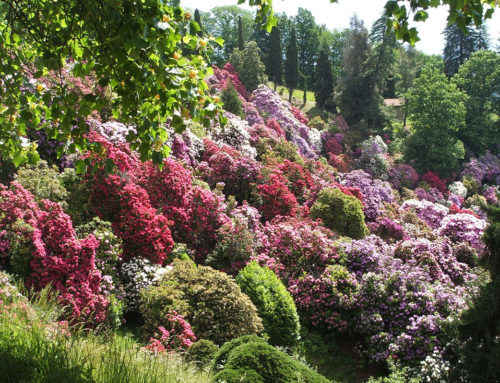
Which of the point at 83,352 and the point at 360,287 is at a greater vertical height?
the point at 360,287

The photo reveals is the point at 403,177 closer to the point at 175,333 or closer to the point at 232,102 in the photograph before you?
the point at 232,102

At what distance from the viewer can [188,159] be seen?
13922 millimetres

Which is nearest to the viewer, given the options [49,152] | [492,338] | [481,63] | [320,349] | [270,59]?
[492,338]

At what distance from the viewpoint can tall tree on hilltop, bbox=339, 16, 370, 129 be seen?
37844 millimetres

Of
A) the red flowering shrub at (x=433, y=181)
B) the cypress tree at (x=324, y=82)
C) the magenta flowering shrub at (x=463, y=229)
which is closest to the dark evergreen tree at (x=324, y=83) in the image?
the cypress tree at (x=324, y=82)

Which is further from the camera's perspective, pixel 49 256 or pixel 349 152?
pixel 349 152

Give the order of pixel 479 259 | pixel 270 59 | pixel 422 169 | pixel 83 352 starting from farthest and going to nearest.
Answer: pixel 270 59, pixel 422 169, pixel 479 259, pixel 83 352

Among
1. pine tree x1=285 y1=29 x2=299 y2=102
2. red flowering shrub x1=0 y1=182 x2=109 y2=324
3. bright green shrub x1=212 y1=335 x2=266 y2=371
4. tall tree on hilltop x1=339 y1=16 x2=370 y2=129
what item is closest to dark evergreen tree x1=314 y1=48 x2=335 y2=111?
pine tree x1=285 y1=29 x2=299 y2=102

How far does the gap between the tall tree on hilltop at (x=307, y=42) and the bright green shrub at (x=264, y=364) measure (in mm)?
59727

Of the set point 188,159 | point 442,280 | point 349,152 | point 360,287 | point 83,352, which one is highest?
point 349,152

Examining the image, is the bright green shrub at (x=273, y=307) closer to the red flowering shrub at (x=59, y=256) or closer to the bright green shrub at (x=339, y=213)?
the red flowering shrub at (x=59, y=256)

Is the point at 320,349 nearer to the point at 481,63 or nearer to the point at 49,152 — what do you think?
the point at 49,152

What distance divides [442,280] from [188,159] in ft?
28.1

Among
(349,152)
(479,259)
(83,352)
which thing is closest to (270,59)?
(349,152)
